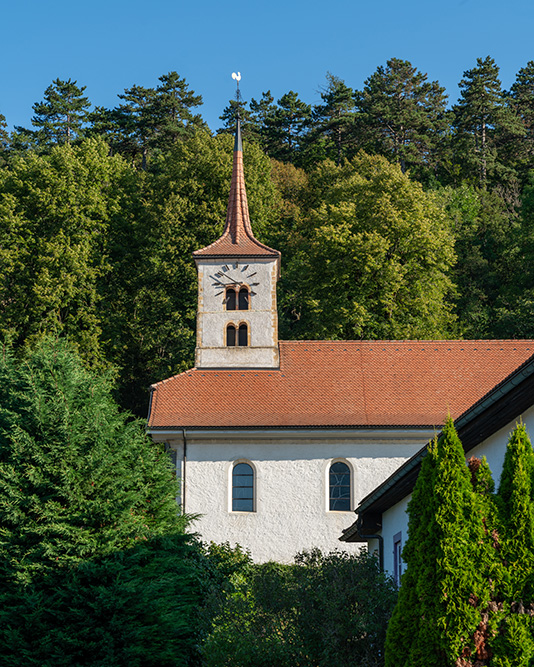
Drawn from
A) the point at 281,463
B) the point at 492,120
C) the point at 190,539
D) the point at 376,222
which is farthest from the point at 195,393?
the point at 492,120

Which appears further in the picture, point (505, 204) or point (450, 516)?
point (505, 204)

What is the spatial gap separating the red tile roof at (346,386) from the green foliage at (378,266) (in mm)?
5606

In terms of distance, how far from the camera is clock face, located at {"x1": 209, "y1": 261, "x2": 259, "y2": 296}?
33.9m

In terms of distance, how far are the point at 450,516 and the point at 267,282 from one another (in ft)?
82.3

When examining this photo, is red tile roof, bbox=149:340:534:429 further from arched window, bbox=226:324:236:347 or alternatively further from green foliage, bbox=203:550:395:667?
green foliage, bbox=203:550:395:667

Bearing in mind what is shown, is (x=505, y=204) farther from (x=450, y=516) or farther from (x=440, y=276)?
(x=450, y=516)

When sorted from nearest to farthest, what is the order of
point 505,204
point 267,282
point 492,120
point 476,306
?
1. point 267,282
2. point 476,306
3. point 505,204
4. point 492,120

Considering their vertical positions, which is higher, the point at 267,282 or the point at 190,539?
the point at 267,282

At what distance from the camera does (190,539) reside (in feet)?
70.0

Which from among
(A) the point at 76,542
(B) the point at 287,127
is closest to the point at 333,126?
(B) the point at 287,127

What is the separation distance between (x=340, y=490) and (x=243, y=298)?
7827 mm

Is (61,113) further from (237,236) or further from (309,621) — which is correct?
(309,621)

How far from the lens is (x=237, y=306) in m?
33.7

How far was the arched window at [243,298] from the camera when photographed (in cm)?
3369
